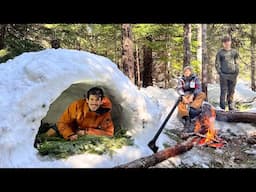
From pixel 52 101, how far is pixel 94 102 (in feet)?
1.73

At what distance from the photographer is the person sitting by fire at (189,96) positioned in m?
5.64

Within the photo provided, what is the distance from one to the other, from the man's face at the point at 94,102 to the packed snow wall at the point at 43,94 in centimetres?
19

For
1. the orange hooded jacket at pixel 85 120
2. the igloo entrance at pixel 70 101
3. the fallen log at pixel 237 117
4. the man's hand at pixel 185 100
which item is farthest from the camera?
the fallen log at pixel 237 117

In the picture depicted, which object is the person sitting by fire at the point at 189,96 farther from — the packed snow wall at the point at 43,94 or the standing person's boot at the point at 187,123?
the packed snow wall at the point at 43,94

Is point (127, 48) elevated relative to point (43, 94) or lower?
elevated

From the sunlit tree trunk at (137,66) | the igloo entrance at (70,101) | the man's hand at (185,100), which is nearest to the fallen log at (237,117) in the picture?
the man's hand at (185,100)

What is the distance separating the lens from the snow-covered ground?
13.5ft

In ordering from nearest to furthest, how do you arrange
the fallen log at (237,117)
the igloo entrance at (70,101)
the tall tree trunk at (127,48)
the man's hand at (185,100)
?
the igloo entrance at (70,101)
the man's hand at (185,100)
the fallen log at (237,117)
the tall tree trunk at (127,48)

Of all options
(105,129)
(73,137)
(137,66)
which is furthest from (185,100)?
(137,66)

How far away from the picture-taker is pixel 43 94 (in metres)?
4.35

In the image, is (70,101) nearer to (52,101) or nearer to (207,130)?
(52,101)

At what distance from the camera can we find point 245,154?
18.1ft

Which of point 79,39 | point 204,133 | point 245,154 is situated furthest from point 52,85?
point 79,39

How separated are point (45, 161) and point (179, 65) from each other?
5458mm
